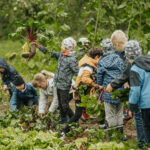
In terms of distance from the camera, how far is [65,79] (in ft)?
15.7

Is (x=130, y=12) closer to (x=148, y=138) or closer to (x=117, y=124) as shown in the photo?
(x=117, y=124)

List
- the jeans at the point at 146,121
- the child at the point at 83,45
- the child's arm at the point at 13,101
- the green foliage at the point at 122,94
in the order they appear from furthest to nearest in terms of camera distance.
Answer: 1. the child at the point at 83,45
2. the child's arm at the point at 13,101
3. the green foliage at the point at 122,94
4. the jeans at the point at 146,121

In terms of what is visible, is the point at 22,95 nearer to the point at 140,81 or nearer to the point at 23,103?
the point at 23,103

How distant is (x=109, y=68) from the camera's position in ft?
13.5

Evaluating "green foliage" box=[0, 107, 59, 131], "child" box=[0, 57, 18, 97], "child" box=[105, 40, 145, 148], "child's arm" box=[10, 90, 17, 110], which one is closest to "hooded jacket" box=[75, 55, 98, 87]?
"child" box=[105, 40, 145, 148]

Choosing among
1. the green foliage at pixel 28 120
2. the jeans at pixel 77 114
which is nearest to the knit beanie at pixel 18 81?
the green foliage at pixel 28 120

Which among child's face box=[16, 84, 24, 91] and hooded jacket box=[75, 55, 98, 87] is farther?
child's face box=[16, 84, 24, 91]

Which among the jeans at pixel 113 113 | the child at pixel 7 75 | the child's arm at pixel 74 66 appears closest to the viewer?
the jeans at pixel 113 113

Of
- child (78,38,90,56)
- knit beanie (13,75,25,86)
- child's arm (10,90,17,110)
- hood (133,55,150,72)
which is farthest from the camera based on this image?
child (78,38,90,56)

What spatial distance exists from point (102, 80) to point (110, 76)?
5.7 inches

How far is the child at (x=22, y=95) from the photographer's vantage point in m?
5.05

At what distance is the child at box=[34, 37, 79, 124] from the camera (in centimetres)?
468

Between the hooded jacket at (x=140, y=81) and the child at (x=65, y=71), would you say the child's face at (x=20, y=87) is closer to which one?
the child at (x=65, y=71)

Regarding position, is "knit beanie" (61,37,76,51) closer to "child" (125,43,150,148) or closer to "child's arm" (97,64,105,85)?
"child's arm" (97,64,105,85)
